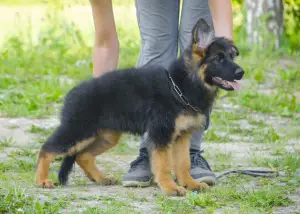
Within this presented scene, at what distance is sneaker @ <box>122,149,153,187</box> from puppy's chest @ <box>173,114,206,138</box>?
509mm

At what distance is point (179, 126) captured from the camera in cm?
534

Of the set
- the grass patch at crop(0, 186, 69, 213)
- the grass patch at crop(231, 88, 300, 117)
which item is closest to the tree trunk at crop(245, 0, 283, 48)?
the grass patch at crop(231, 88, 300, 117)

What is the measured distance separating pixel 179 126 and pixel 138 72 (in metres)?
0.54

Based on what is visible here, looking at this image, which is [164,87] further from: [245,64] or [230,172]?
[245,64]

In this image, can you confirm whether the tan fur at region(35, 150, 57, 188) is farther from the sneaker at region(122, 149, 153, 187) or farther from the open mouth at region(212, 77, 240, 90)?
the open mouth at region(212, 77, 240, 90)

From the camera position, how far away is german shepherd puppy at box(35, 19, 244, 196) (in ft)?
17.3

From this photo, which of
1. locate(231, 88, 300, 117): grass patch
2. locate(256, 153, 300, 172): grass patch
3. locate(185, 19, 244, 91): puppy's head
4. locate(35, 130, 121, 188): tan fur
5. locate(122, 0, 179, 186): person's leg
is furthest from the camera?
locate(231, 88, 300, 117): grass patch

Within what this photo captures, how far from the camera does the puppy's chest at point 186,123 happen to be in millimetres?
5332

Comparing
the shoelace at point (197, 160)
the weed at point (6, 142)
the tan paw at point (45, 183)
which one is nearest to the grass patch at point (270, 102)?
the shoelace at point (197, 160)

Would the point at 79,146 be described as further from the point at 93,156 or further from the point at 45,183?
the point at 45,183

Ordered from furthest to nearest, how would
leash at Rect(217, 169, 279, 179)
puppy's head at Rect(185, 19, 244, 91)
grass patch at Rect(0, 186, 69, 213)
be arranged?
1. leash at Rect(217, 169, 279, 179)
2. puppy's head at Rect(185, 19, 244, 91)
3. grass patch at Rect(0, 186, 69, 213)

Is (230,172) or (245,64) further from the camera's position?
(245,64)

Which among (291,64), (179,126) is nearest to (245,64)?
(291,64)

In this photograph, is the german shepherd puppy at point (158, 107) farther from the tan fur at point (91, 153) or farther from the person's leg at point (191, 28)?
the person's leg at point (191, 28)
